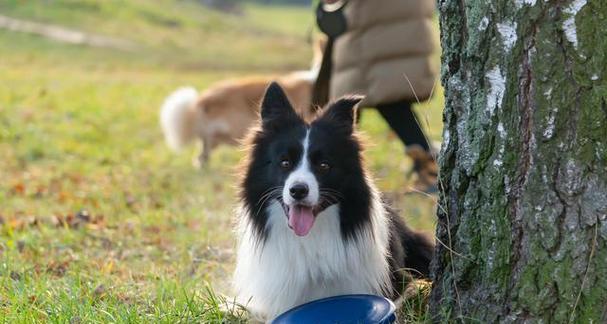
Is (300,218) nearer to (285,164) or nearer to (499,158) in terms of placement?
(285,164)

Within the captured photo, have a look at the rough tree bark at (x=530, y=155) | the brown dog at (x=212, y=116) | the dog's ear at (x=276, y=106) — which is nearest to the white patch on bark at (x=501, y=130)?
the rough tree bark at (x=530, y=155)

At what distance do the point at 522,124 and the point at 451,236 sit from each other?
1.83 feet

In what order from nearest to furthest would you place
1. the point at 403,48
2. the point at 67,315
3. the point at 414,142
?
the point at 67,315
the point at 403,48
the point at 414,142

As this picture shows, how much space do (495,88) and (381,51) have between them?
3.55 metres

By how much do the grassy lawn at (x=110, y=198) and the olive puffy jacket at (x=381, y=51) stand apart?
613mm

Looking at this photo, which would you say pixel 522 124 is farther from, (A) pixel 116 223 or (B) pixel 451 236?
(A) pixel 116 223

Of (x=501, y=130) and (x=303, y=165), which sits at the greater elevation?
(x=501, y=130)

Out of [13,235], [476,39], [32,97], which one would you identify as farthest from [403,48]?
[32,97]

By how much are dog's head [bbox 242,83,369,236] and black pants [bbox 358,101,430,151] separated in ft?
10.2

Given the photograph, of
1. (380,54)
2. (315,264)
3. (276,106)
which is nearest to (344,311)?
(315,264)

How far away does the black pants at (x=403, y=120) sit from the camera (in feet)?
21.8

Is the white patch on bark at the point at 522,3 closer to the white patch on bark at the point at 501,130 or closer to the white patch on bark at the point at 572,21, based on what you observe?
the white patch on bark at the point at 572,21

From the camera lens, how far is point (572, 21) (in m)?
2.66

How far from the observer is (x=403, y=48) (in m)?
6.39
